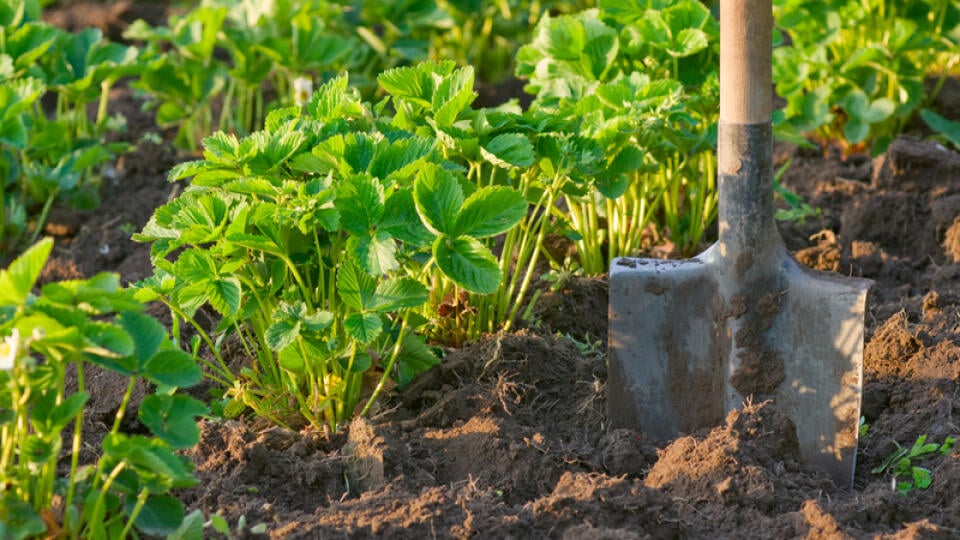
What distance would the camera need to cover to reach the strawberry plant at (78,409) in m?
1.65

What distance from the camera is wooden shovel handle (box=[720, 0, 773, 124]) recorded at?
7.50 feet

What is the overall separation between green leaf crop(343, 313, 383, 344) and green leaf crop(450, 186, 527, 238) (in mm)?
202

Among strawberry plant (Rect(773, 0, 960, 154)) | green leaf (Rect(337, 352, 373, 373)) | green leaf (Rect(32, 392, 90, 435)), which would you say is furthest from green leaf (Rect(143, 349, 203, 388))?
strawberry plant (Rect(773, 0, 960, 154))

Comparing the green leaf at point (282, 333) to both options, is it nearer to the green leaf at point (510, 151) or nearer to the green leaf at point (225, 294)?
the green leaf at point (225, 294)

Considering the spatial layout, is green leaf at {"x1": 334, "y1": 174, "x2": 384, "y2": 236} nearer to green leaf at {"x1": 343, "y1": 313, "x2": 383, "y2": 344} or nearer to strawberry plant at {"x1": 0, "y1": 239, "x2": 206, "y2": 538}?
green leaf at {"x1": 343, "y1": 313, "x2": 383, "y2": 344}

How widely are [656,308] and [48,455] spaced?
3.87 ft

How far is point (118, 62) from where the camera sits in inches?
139

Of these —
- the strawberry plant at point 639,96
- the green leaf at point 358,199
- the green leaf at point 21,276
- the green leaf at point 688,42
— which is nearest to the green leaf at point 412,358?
the green leaf at point 358,199

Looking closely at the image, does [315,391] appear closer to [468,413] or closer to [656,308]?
[468,413]

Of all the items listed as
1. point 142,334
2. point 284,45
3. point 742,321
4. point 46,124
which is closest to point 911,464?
point 742,321

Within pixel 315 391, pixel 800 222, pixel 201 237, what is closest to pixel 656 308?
pixel 315 391

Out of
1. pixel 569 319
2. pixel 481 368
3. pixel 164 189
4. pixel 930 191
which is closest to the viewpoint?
pixel 481 368

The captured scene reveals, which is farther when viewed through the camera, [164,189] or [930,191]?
[164,189]

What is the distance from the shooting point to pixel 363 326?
2.09 metres
